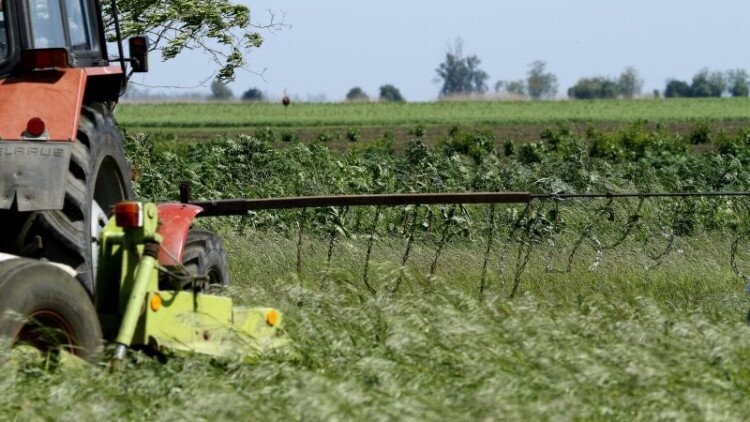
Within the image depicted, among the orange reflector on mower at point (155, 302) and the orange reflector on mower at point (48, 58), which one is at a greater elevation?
the orange reflector on mower at point (48, 58)

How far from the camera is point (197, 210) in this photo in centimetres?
733

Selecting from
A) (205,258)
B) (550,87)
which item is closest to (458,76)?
(550,87)

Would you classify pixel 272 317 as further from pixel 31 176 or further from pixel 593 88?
pixel 593 88

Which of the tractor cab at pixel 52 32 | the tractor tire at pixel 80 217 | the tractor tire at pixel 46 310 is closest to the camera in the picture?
the tractor tire at pixel 46 310

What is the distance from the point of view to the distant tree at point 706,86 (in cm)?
13727

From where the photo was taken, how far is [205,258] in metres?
7.29

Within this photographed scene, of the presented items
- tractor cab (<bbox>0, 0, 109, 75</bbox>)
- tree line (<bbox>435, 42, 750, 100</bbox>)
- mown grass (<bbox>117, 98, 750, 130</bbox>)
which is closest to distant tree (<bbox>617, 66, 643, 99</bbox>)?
tree line (<bbox>435, 42, 750, 100</bbox>)

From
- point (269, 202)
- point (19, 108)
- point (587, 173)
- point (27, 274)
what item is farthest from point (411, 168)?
point (27, 274)

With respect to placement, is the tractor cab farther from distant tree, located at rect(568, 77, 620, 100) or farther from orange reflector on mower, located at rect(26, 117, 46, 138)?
distant tree, located at rect(568, 77, 620, 100)

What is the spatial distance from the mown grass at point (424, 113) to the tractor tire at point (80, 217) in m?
50.4

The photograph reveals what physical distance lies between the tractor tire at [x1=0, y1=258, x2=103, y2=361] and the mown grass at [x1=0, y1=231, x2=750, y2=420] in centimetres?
18

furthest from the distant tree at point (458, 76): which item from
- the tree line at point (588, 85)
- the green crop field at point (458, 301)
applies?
the green crop field at point (458, 301)

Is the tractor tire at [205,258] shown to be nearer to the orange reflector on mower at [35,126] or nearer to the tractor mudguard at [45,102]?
the tractor mudguard at [45,102]

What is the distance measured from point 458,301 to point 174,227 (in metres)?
1.43
